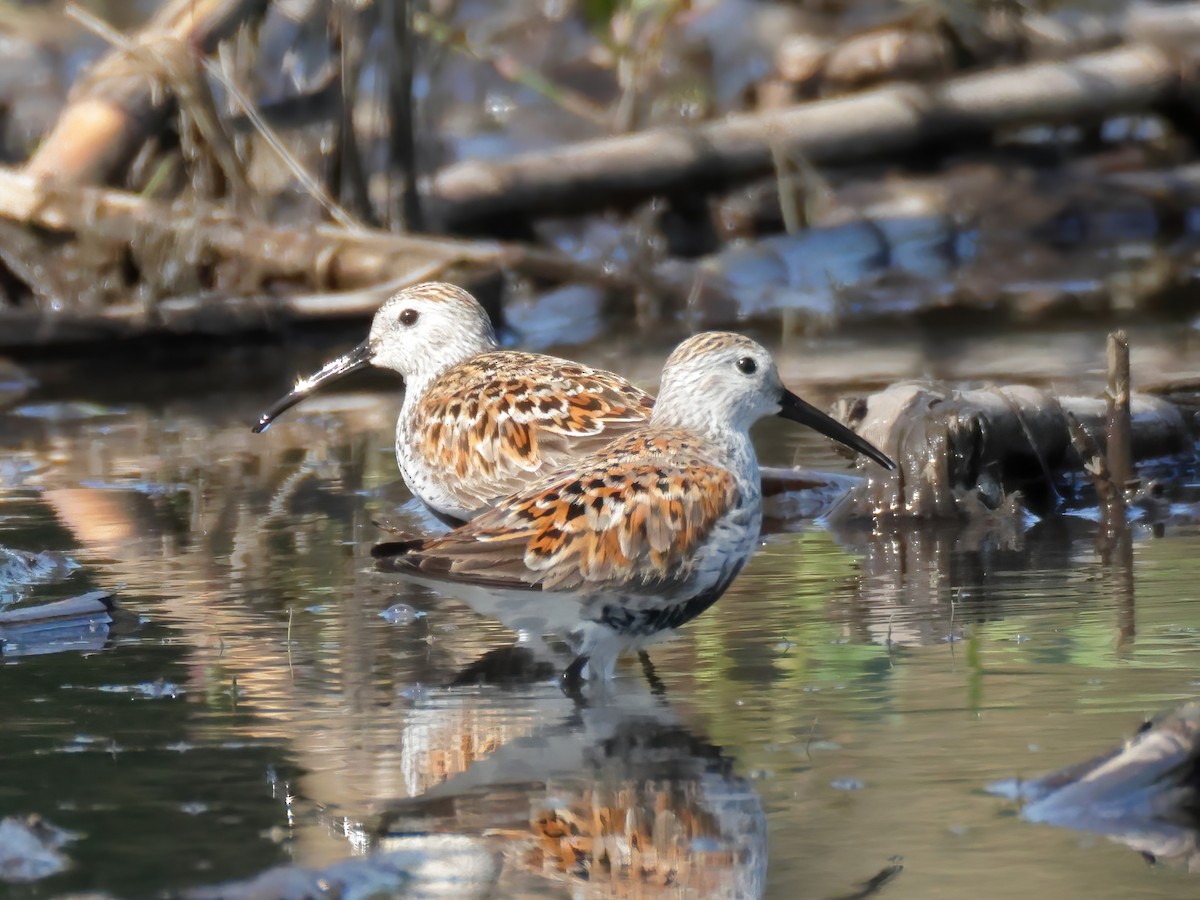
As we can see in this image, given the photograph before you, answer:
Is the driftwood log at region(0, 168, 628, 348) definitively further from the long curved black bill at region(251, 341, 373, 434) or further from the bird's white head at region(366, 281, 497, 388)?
the bird's white head at region(366, 281, 497, 388)

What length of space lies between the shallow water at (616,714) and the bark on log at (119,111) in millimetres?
4487

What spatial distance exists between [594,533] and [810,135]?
10123 mm

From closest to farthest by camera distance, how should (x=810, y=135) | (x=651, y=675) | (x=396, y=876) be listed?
(x=396, y=876), (x=651, y=675), (x=810, y=135)

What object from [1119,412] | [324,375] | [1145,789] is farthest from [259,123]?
[1145,789]

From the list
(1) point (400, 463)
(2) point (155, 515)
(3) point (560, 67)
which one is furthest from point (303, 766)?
(3) point (560, 67)

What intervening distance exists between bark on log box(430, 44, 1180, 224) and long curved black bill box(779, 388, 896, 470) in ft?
24.4

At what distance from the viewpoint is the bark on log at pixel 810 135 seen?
47.4ft

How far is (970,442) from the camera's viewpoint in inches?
304

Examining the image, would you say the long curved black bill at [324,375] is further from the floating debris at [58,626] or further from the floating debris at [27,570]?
the floating debris at [58,626]

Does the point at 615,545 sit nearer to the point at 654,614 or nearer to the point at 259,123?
the point at 654,614

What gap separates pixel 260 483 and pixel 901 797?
191 inches

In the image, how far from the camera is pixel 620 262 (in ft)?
48.4

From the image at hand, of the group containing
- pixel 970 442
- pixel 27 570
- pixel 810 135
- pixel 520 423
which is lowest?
pixel 27 570

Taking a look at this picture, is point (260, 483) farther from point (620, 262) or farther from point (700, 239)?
point (700, 239)
